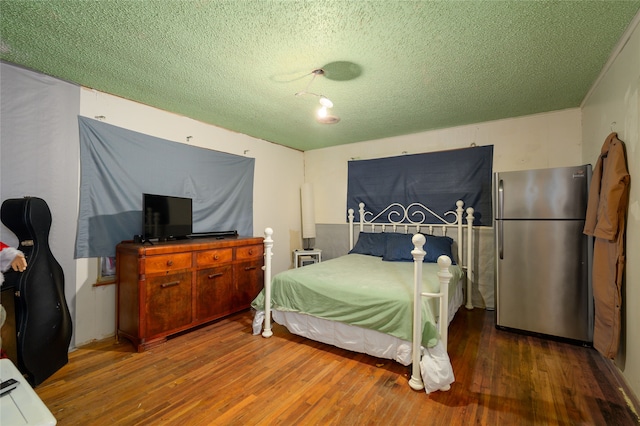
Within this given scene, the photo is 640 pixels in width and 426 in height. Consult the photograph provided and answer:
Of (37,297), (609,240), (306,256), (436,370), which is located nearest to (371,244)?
(306,256)

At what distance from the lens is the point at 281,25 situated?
5.64 ft

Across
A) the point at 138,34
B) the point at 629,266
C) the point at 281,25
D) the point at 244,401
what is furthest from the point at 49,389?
the point at 629,266

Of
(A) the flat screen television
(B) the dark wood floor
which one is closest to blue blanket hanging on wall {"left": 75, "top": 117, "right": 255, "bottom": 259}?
(A) the flat screen television

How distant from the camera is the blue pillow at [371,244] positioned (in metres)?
3.84

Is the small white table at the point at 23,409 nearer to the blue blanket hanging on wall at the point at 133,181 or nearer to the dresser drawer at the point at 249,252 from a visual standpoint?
the blue blanket hanging on wall at the point at 133,181

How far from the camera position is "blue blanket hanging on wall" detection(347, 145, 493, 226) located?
3.56m

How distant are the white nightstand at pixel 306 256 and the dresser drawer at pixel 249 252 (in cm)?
103

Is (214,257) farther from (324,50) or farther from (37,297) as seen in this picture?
(324,50)

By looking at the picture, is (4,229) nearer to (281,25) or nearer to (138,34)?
(138,34)

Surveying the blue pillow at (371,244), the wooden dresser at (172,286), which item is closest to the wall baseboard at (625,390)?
the blue pillow at (371,244)

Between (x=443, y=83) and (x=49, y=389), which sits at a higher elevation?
(x=443, y=83)

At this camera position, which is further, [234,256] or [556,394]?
[234,256]

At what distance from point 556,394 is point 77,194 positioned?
399cm

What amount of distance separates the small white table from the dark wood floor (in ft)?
3.24
